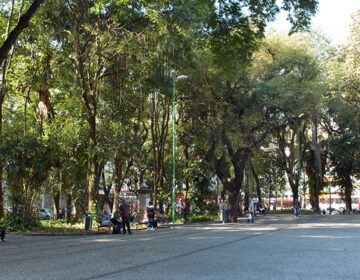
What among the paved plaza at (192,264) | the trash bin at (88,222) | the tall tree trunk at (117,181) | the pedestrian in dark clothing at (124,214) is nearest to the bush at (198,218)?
the tall tree trunk at (117,181)

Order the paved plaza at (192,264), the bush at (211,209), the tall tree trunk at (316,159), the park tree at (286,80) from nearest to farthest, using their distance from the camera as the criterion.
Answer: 1. the paved plaza at (192,264)
2. the park tree at (286,80)
3. the bush at (211,209)
4. the tall tree trunk at (316,159)

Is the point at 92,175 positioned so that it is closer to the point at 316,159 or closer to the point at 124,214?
the point at 124,214

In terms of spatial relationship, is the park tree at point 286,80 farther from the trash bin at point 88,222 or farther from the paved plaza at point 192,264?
the paved plaza at point 192,264

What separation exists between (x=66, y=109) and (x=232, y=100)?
1131 centimetres

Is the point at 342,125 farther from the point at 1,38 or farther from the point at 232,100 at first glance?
the point at 1,38

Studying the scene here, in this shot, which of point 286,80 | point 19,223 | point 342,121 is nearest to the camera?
point 19,223

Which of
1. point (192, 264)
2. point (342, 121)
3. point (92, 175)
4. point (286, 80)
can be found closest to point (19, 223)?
point (92, 175)

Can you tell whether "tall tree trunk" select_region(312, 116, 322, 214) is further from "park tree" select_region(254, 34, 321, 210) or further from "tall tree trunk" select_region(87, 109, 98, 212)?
"tall tree trunk" select_region(87, 109, 98, 212)

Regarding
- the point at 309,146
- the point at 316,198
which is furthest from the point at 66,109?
the point at 316,198

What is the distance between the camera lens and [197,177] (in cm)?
3222

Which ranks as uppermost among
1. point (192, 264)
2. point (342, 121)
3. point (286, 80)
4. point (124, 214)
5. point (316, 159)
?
point (286, 80)

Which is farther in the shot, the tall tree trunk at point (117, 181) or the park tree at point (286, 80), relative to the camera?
the park tree at point (286, 80)

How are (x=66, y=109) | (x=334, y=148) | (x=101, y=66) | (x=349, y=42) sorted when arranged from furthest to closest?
1. (x=334, y=148)
2. (x=66, y=109)
3. (x=349, y=42)
4. (x=101, y=66)

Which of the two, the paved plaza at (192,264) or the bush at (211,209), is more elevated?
the bush at (211,209)
